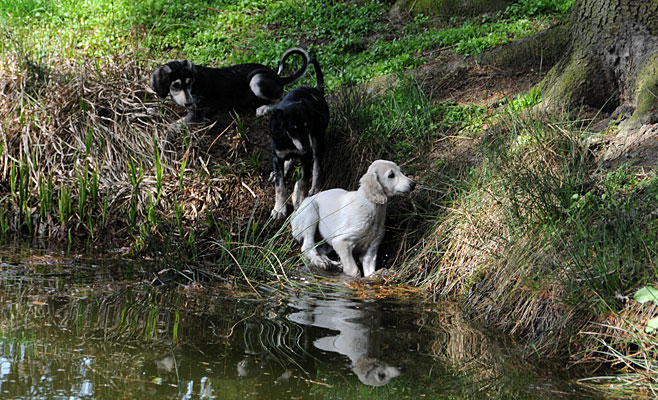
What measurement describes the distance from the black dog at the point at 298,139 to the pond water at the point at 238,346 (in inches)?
62.9

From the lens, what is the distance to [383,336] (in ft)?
14.4

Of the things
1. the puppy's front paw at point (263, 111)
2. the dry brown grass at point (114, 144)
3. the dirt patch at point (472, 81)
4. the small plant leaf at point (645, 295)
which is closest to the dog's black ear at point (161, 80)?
the dry brown grass at point (114, 144)

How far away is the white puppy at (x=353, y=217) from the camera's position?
20.0ft

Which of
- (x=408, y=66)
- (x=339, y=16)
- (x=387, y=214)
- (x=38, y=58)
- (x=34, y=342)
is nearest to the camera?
(x=34, y=342)

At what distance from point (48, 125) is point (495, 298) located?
4.88 metres

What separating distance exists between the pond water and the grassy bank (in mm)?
450

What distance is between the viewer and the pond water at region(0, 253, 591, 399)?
3.38 meters

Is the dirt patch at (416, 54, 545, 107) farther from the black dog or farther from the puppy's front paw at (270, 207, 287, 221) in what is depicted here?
the puppy's front paw at (270, 207, 287, 221)

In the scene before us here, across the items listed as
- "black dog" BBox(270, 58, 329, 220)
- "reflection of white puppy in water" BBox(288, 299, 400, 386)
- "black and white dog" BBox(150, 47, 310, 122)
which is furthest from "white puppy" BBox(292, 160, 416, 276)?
"black and white dog" BBox(150, 47, 310, 122)

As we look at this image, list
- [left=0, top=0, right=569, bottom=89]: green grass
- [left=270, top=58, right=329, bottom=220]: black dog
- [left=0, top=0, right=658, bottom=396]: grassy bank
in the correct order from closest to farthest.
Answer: [left=0, top=0, right=658, bottom=396]: grassy bank → [left=270, top=58, right=329, bottom=220]: black dog → [left=0, top=0, right=569, bottom=89]: green grass

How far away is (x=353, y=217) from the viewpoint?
245 inches

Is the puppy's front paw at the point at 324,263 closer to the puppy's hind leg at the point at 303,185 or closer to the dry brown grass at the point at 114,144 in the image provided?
the puppy's hind leg at the point at 303,185

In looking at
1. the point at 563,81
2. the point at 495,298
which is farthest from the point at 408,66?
the point at 495,298

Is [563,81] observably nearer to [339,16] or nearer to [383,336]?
[383,336]
